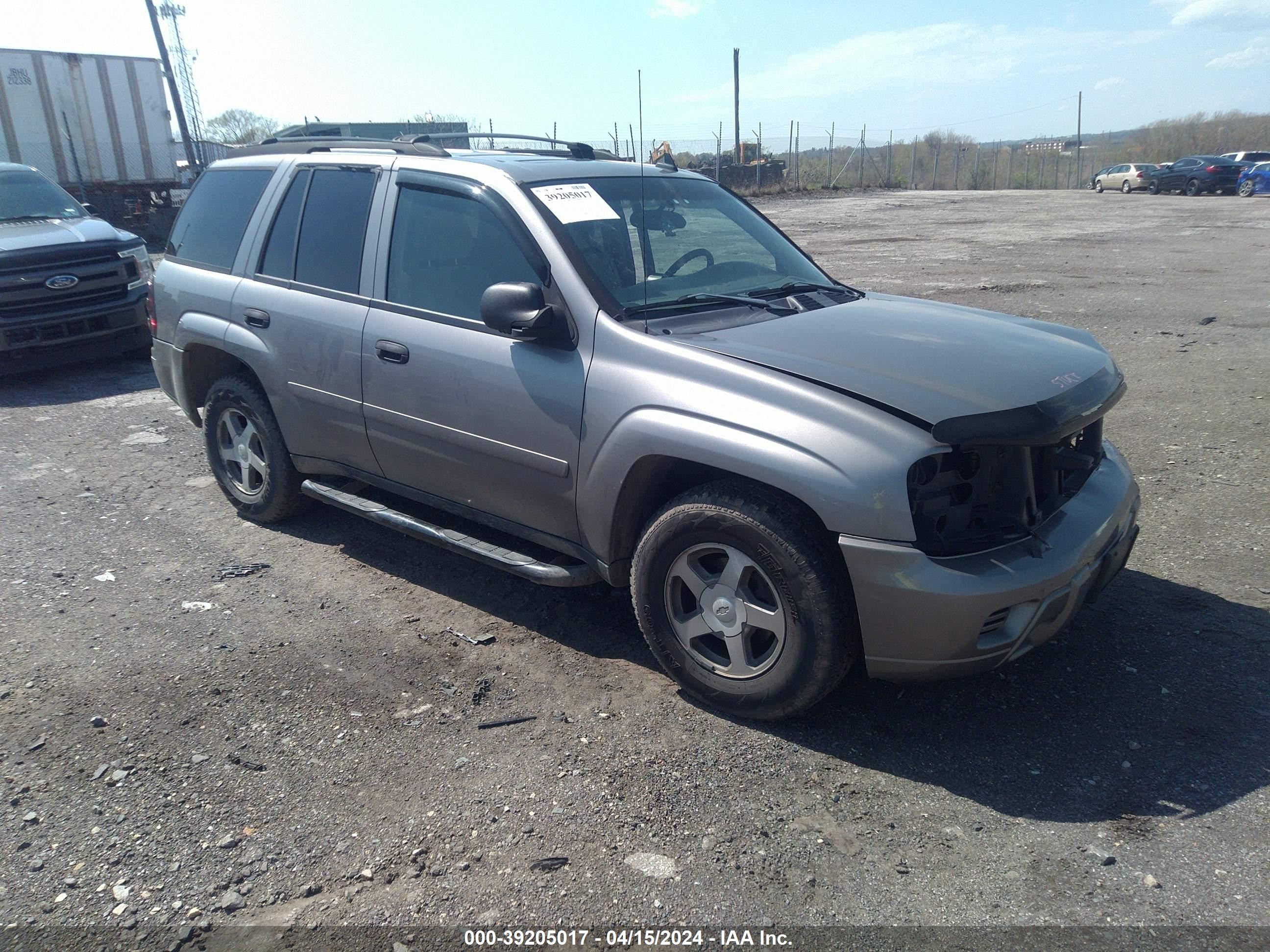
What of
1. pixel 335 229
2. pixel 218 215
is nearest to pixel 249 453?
pixel 218 215

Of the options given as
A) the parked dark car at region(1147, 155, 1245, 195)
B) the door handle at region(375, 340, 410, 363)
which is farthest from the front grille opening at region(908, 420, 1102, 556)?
the parked dark car at region(1147, 155, 1245, 195)

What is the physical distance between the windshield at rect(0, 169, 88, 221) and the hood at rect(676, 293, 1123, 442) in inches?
354

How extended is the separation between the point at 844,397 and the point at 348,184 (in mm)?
2765

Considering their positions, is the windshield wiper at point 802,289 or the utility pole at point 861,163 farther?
the utility pole at point 861,163

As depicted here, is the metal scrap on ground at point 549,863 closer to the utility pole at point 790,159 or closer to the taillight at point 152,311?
the taillight at point 152,311

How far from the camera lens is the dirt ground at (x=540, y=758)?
2.53 metres

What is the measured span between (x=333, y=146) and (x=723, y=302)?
2311 mm

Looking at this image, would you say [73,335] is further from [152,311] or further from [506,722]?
[506,722]

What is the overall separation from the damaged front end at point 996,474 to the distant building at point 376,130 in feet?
10.2

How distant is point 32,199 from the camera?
9.55 meters

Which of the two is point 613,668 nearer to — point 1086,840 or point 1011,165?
point 1086,840

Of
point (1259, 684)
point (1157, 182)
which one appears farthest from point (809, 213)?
point (1259, 684)

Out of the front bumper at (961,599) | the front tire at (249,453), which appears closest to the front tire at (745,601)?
the front bumper at (961,599)

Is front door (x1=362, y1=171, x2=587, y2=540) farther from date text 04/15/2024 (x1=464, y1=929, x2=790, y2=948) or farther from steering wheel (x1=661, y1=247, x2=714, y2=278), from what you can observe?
date text 04/15/2024 (x1=464, y1=929, x2=790, y2=948)
